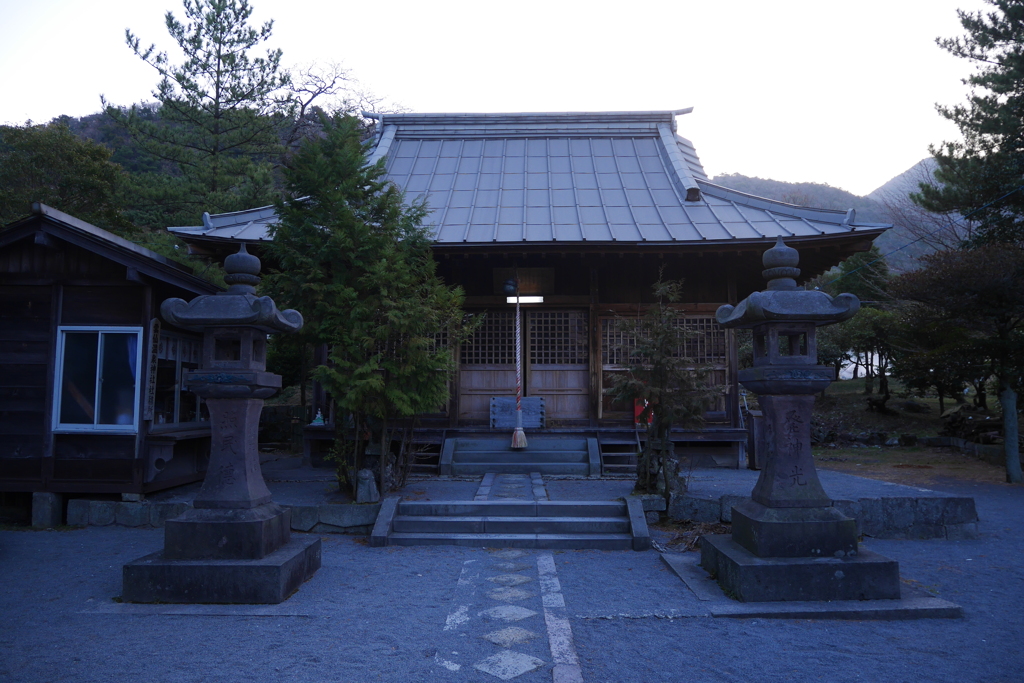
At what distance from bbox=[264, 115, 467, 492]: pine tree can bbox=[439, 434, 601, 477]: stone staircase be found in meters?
2.24

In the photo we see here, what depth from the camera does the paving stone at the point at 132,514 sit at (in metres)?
7.71

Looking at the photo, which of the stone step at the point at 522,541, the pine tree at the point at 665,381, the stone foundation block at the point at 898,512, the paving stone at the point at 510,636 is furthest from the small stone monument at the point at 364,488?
the stone foundation block at the point at 898,512

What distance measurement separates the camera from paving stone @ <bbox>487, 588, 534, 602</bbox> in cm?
516

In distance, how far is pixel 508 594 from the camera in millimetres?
5270

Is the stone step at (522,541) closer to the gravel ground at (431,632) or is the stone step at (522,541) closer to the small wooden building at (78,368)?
the gravel ground at (431,632)

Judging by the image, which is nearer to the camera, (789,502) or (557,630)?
(557,630)

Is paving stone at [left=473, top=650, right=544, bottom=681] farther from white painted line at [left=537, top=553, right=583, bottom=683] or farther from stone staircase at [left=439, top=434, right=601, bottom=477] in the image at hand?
stone staircase at [left=439, top=434, right=601, bottom=477]

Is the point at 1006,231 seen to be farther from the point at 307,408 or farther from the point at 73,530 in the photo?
the point at 73,530

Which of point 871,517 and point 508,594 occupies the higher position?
point 871,517

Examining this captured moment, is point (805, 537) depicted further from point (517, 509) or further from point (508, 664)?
point (517, 509)

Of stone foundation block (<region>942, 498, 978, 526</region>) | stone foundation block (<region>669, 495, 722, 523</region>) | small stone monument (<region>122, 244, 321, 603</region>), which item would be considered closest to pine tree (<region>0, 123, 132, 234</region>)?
small stone monument (<region>122, 244, 321, 603</region>)

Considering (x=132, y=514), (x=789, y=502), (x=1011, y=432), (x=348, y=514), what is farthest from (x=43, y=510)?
(x=1011, y=432)

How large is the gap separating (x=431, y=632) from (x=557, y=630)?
935 millimetres

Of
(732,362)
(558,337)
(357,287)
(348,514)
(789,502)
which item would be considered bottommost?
(348,514)
